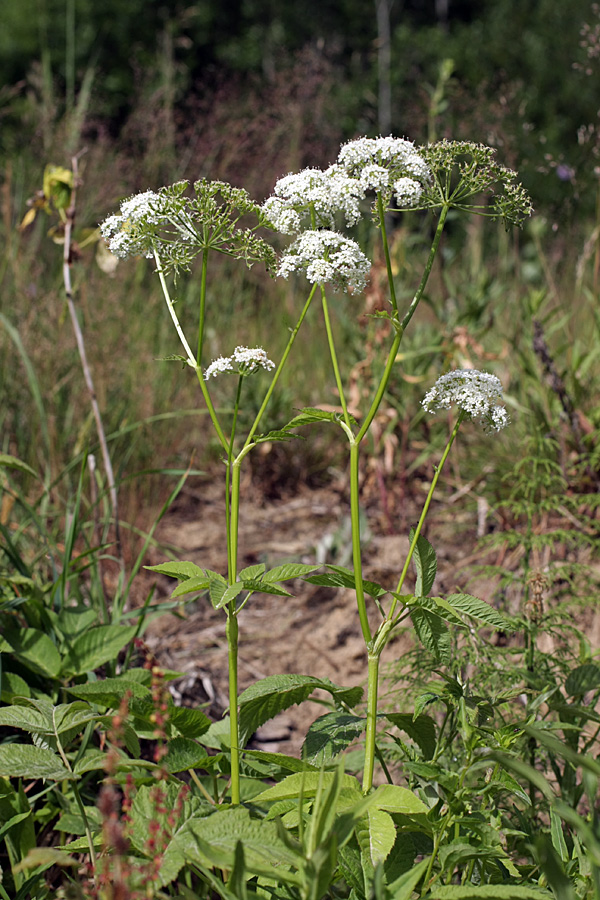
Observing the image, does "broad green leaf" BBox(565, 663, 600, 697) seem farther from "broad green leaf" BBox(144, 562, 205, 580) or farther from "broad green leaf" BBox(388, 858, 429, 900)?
"broad green leaf" BBox(144, 562, 205, 580)

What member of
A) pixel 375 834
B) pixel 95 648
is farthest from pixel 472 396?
pixel 95 648

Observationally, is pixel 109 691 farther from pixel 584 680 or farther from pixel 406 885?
pixel 584 680

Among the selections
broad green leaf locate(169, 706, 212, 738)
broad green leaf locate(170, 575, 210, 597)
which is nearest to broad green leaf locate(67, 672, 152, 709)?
broad green leaf locate(169, 706, 212, 738)

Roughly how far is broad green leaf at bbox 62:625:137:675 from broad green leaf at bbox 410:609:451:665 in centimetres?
68

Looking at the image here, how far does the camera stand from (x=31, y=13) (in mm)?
13055

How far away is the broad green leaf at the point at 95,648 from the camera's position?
141 centimetres

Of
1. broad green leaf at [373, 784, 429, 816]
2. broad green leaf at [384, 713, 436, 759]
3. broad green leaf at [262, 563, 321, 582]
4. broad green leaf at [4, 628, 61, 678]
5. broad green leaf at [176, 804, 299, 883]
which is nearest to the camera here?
broad green leaf at [176, 804, 299, 883]

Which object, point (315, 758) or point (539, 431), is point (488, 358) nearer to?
point (539, 431)

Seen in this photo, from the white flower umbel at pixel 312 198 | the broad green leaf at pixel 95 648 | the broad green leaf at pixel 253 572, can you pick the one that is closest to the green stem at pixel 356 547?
the broad green leaf at pixel 253 572

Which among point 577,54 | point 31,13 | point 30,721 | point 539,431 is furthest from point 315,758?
point 577,54

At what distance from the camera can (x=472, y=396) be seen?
104 cm

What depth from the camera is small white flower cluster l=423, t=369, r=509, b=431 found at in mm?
1033

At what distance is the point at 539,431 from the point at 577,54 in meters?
14.9

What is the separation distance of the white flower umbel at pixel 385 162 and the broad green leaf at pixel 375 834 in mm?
795
